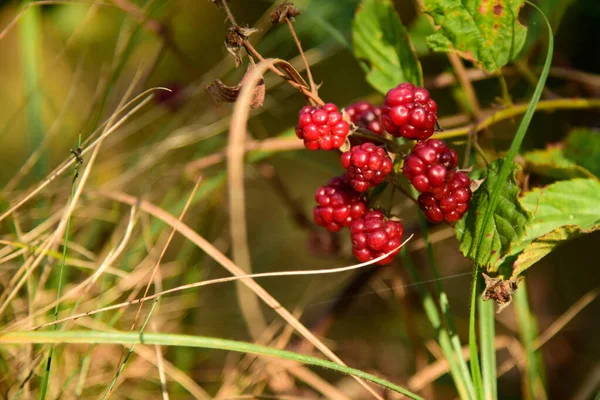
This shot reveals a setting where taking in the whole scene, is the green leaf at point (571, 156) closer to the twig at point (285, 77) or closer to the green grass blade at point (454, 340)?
the green grass blade at point (454, 340)

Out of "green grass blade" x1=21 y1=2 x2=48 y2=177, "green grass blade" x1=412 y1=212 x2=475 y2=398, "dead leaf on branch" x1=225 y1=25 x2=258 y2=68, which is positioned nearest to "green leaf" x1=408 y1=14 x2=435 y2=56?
"green grass blade" x1=412 y1=212 x2=475 y2=398

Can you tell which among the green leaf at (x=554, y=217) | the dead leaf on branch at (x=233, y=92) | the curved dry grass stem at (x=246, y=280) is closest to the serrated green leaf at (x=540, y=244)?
the green leaf at (x=554, y=217)

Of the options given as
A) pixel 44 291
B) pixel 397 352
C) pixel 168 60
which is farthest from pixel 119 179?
pixel 397 352

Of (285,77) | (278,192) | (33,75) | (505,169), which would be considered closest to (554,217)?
(505,169)

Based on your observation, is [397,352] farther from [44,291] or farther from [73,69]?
[73,69]

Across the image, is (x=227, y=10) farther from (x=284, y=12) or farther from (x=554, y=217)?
(x=554, y=217)

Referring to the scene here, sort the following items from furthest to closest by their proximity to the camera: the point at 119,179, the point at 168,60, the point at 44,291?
1. the point at 168,60
2. the point at 119,179
3. the point at 44,291
